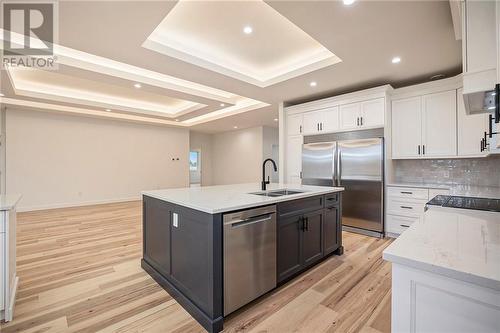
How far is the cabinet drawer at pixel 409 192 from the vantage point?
3.46m

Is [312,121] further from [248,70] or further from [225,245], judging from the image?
[225,245]

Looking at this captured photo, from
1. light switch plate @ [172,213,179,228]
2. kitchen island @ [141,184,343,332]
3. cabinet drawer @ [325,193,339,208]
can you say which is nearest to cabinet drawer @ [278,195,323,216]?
kitchen island @ [141,184,343,332]

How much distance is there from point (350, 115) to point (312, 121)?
0.74m

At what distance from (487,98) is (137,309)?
2.92 m

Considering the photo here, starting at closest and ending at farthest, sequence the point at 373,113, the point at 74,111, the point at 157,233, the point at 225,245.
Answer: the point at 225,245 < the point at 157,233 < the point at 373,113 < the point at 74,111

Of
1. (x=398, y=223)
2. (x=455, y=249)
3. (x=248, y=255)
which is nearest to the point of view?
(x=455, y=249)

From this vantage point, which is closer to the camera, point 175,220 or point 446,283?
point 446,283

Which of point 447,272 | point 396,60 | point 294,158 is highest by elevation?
point 396,60

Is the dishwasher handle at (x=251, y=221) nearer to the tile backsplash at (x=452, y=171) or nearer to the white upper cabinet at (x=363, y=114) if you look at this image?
the white upper cabinet at (x=363, y=114)

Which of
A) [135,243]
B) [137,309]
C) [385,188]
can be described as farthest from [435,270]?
[135,243]

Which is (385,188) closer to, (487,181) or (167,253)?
(487,181)

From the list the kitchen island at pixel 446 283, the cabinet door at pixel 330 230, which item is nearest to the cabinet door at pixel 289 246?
the cabinet door at pixel 330 230

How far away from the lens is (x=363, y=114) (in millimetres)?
3939

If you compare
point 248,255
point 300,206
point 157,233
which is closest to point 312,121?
point 300,206
